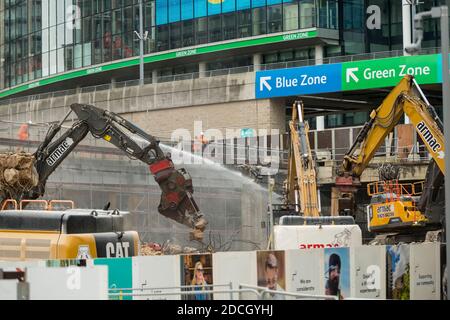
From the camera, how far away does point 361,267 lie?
75.8ft

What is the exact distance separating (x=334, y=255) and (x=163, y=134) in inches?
1792

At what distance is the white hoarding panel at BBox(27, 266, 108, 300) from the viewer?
13.3 m

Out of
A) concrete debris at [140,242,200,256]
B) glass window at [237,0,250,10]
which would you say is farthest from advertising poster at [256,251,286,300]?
glass window at [237,0,250,10]

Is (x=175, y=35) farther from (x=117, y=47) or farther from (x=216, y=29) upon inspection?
(x=117, y=47)

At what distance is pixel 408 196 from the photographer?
1529 inches

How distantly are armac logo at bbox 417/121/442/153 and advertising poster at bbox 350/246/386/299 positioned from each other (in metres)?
12.8

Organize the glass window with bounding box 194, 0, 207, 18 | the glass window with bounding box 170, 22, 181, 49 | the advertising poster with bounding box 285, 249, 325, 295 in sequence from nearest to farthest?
the advertising poster with bounding box 285, 249, 325, 295 < the glass window with bounding box 194, 0, 207, 18 < the glass window with bounding box 170, 22, 181, 49

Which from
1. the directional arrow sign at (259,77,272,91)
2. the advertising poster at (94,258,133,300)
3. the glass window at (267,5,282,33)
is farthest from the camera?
the glass window at (267,5,282,33)

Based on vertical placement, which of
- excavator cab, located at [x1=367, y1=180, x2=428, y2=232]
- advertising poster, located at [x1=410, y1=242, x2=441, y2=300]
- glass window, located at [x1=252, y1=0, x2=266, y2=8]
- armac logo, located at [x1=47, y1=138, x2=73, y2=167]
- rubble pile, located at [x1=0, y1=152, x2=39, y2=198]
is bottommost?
advertising poster, located at [x1=410, y1=242, x2=441, y2=300]

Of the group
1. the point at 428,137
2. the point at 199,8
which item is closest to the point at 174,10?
the point at 199,8

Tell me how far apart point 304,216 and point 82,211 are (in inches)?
530

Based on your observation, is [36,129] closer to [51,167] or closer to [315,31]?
[51,167]

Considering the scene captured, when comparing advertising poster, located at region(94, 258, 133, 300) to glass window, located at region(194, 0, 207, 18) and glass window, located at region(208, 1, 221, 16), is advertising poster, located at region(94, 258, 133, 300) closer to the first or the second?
glass window, located at region(208, 1, 221, 16)
